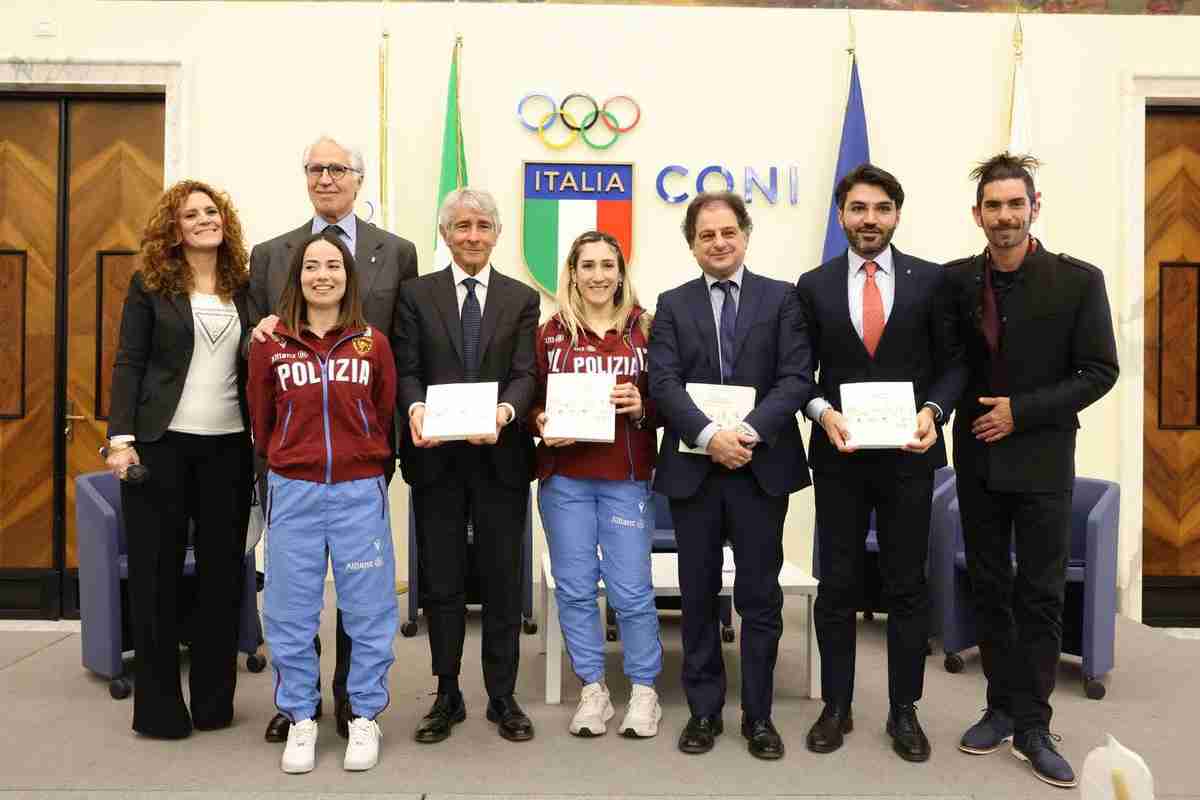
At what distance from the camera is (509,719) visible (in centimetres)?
322

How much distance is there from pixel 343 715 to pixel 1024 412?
2.39 meters

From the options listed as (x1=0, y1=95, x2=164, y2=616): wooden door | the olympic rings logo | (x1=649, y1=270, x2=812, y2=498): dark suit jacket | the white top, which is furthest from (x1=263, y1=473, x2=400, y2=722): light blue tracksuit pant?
(x1=0, y1=95, x2=164, y2=616): wooden door

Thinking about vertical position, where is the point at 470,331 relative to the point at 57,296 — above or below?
below

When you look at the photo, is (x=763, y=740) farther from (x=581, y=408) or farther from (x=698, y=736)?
(x=581, y=408)

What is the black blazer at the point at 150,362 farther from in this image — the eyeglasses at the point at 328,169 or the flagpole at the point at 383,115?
the flagpole at the point at 383,115

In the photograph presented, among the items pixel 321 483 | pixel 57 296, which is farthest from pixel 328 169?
pixel 57 296

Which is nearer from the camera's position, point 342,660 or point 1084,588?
point 342,660

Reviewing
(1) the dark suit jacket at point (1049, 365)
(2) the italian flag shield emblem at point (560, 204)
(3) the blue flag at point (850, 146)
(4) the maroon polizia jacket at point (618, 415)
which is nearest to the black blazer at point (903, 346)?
(1) the dark suit jacket at point (1049, 365)

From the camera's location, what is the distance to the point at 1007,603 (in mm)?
3090

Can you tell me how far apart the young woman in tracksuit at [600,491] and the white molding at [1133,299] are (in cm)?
356

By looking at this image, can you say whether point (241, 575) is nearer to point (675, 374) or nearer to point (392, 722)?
point (392, 722)

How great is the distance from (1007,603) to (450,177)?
12.0ft

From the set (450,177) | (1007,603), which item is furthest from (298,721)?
(450,177)

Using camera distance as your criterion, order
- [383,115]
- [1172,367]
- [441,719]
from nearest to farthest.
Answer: [441,719], [383,115], [1172,367]
